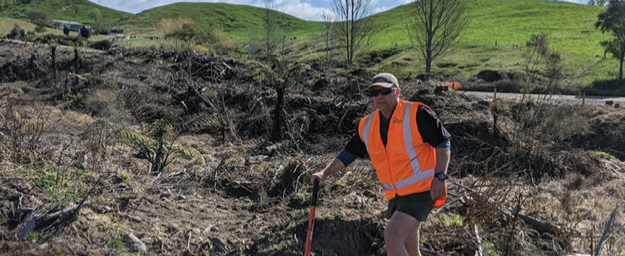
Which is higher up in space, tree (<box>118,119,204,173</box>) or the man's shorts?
the man's shorts

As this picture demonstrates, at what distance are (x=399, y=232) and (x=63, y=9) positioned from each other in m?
185

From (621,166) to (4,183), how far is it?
11.6 m

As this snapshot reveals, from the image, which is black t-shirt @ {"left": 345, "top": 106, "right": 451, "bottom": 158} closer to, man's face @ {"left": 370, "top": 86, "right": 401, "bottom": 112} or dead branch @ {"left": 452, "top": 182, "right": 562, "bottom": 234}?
man's face @ {"left": 370, "top": 86, "right": 401, "bottom": 112}

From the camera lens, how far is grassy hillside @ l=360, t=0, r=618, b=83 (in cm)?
3456

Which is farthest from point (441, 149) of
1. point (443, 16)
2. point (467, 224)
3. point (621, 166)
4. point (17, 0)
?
point (17, 0)

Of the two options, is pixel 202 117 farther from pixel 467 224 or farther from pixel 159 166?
pixel 467 224

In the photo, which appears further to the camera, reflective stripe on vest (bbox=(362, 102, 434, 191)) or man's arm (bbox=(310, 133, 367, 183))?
man's arm (bbox=(310, 133, 367, 183))

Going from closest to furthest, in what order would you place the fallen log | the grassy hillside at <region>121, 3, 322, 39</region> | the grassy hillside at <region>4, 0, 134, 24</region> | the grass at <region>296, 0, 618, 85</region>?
the fallen log
the grass at <region>296, 0, 618, 85</region>
the grassy hillside at <region>121, 3, 322, 39</region>
the grassy hillside at <region>4, 0, 134, 24</region>

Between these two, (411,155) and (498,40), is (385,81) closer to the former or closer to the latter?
(411,155)

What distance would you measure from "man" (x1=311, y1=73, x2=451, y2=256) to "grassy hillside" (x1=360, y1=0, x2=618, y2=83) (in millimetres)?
16958

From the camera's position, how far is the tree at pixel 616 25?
28.3 metres

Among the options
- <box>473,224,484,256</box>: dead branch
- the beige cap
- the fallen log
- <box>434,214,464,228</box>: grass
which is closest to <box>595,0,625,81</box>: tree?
<box>434,214,464,228</box>: grass

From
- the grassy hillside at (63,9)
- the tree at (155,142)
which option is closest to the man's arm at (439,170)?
the tree at (155,142)

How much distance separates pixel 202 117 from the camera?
1220cm
